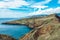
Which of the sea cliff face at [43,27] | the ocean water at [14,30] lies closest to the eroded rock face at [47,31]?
the sea cliff face at [43,27]

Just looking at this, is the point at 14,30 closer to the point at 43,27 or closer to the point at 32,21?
the point at 32,21

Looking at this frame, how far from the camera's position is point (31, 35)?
13.5 feet

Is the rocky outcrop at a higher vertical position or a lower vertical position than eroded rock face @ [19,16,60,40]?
higher

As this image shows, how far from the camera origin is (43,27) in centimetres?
411

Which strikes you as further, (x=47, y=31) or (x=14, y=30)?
(x=14, y=30)

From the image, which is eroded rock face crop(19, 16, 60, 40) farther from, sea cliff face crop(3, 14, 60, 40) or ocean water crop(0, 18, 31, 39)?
ocean water crop(0, 18, 31, 39)

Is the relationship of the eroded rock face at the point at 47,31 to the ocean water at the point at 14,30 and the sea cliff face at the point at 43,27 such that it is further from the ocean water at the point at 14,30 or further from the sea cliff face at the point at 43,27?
the ocean water at the point at 14,30

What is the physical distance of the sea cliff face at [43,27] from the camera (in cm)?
402

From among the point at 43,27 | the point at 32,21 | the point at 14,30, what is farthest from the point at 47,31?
the point at 14,30

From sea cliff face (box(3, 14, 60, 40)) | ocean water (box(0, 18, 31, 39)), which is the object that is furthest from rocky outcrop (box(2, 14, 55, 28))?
ocean water (box(0, 18, 31, 39))

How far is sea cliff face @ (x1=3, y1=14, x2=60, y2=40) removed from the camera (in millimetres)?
4022

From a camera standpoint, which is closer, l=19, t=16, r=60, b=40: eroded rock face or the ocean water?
l=19, t=16, r=60, b=40: eroded rock face

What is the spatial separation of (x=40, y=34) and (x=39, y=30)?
12 centimetres

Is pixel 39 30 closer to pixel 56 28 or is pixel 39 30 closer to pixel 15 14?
pixel 56 28
